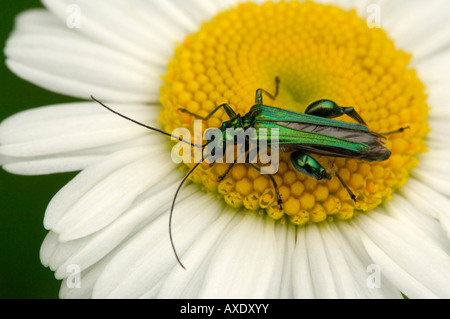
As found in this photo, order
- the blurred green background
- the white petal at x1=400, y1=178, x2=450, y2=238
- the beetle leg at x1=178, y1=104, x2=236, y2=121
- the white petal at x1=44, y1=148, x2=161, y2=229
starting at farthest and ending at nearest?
the blurred green background, the beetle leg at x1=178, y1=104, x2=236, y2=121, the white petal at x1=400, y1=178, x2=450, y2=238, the white petal at x1=44, y1=148, x2=161, y2=229

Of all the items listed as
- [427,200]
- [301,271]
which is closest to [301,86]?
[427,200]

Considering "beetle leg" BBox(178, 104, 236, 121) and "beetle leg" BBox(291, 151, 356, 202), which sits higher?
"beetle leg" BBox(178, 104, 236, 121)

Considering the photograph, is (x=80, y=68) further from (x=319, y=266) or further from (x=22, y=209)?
(x=319, y=266)

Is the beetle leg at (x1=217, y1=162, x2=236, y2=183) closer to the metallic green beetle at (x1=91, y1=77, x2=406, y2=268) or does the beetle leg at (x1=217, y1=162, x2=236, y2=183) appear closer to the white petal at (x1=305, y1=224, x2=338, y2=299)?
the metallic green beetle at (x1=91, y1=77, x2=406, y2=268)

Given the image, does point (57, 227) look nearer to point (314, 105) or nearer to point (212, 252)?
point (212, 252)

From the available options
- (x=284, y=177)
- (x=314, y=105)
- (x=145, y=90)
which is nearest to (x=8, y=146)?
(x=145, y=90)

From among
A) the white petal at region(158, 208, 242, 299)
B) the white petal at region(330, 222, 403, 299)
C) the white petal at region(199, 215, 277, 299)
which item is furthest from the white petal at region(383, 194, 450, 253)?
the white petal at region(158, 208, 242, 299)
